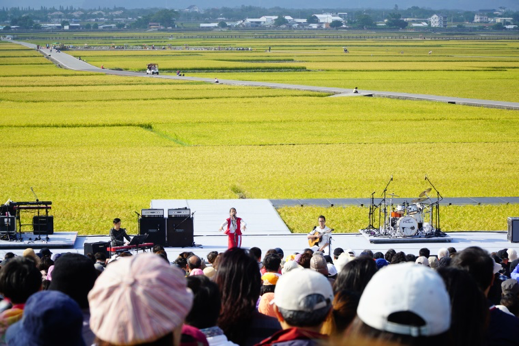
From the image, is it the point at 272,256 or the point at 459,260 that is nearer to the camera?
the point at 459,260

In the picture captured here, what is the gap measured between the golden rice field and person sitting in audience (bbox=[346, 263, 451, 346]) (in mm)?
20004

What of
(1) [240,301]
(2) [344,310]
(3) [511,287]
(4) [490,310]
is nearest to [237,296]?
(1) [240,301]

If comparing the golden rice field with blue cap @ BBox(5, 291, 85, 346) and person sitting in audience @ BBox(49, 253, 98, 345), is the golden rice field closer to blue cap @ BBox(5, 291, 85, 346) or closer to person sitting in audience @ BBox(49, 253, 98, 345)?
person sitting in audience @ BBox(49, 253, 98, 345)

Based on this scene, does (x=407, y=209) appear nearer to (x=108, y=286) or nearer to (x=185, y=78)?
(x=108, y=286)

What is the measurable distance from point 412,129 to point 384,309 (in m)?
49.4

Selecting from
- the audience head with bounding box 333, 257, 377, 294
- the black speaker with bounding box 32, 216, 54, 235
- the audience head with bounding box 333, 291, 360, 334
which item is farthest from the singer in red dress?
the audience head with bounding box 333, 291, 360, 334

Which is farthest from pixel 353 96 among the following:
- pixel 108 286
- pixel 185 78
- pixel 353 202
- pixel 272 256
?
pixel 108 286

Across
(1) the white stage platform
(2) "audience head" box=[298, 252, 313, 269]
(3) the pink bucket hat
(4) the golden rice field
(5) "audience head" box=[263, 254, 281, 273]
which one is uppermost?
(3) the pink bucket hat

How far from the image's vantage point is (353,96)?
7394 cm

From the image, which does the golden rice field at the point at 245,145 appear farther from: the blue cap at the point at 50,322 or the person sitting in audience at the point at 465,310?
the blue cap at the point at 50,322

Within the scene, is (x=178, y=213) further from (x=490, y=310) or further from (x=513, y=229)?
(x=490, y=310)

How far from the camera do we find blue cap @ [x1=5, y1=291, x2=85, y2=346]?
4285 mm

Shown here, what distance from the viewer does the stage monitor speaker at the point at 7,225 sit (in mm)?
21297

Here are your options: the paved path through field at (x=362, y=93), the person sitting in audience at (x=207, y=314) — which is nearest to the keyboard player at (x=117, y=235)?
the person sitting in audience at (x=207, y=314)
